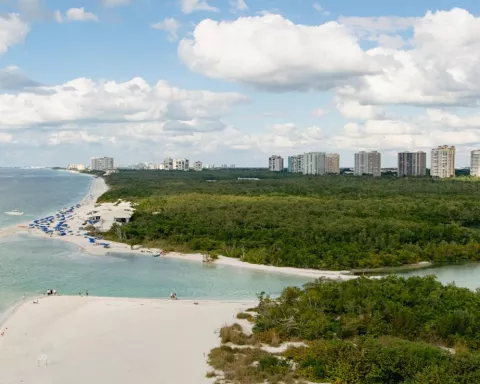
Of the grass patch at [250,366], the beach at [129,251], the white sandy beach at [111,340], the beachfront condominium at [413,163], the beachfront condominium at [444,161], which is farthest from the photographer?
the beachfront condominium at [413,163]

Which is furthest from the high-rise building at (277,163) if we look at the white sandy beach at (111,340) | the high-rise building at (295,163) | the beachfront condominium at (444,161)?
the white sandy beach at (111,340)

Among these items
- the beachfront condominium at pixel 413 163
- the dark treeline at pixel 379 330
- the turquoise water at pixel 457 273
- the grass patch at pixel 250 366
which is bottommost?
the turquoise water at pixel 457 273

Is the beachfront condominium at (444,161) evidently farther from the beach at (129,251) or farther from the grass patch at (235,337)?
the grass patch at (235,337)

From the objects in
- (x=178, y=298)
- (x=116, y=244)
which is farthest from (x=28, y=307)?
(x=116, y=244)

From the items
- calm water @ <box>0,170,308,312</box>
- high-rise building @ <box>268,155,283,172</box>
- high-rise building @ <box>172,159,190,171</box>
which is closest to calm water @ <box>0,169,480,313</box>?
calm water @ <box>0,170,308,312</box>

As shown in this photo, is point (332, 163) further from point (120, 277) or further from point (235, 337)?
point (235, 337)

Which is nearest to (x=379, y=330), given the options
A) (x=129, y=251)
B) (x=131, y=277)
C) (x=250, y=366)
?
(x=250, y=366)
